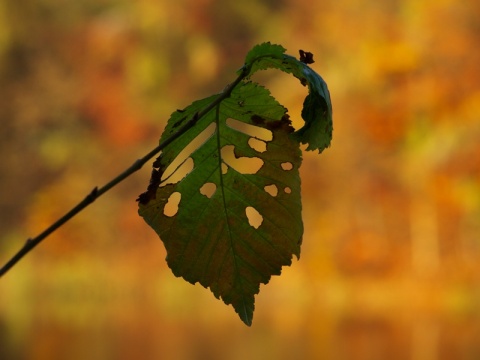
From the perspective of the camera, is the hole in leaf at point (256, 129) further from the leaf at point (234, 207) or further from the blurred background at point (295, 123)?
the blurred background at point (295, 123)

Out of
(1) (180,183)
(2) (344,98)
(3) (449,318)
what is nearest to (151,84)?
(2) (344,98)

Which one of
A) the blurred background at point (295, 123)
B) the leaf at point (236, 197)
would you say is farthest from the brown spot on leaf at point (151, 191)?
the blurred background at point (295, 123)

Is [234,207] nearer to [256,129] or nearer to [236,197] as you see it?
[236,197]

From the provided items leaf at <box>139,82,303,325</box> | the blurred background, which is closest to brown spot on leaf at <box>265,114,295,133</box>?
leaf at <box>139,82,303,325</box>

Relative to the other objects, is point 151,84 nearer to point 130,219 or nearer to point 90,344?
point 130,219

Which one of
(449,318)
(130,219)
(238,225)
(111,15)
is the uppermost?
(111,15)

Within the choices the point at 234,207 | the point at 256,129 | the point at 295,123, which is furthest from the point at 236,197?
the point at 295,123
